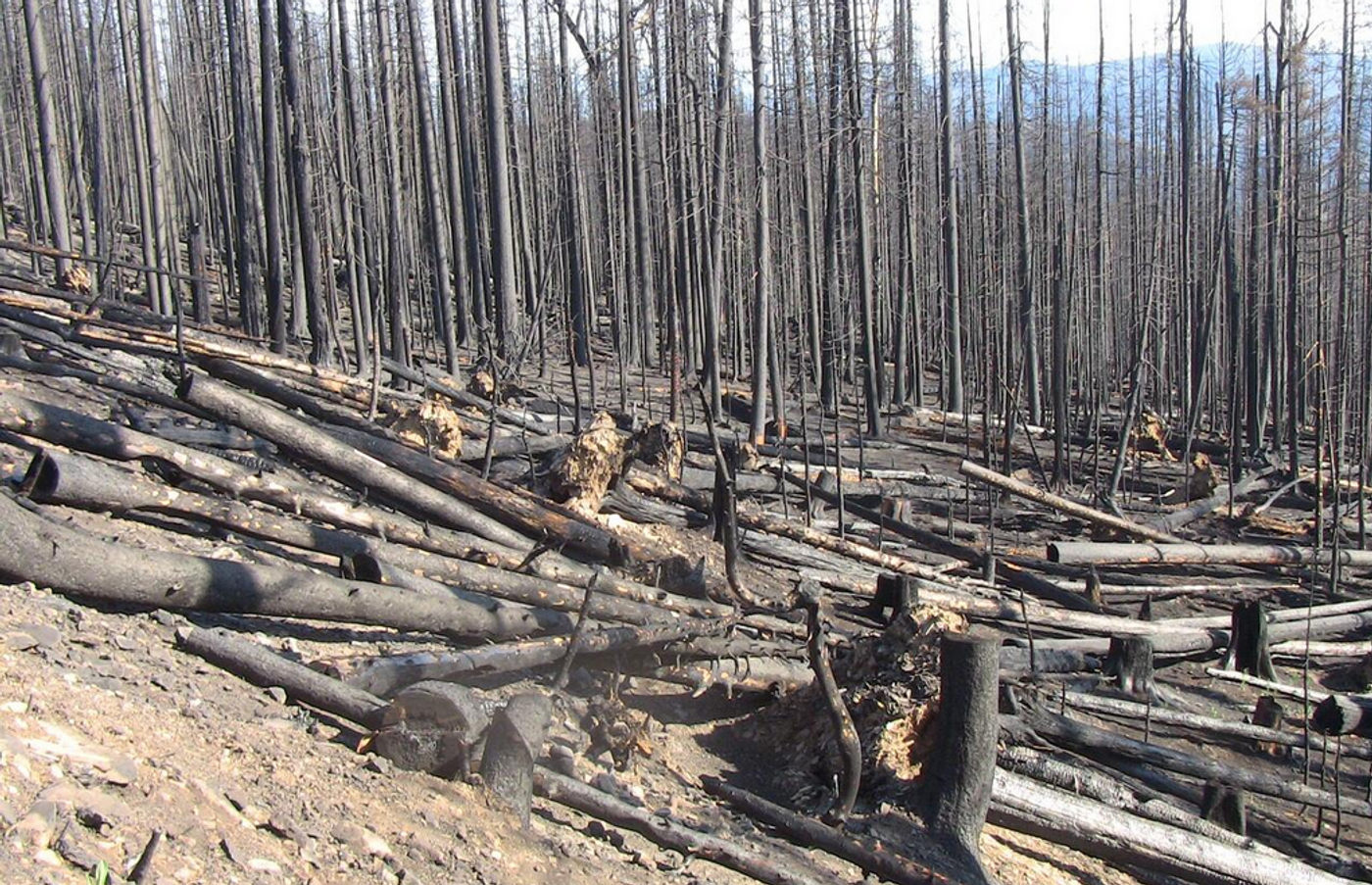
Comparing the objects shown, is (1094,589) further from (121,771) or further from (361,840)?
(121,771)

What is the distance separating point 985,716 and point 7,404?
5.08m

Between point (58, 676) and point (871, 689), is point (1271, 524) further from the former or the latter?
point (58, 676)

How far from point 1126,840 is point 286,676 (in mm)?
4198

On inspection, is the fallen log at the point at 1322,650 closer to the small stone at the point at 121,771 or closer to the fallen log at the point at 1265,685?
the fallen log at the point at 1265,685

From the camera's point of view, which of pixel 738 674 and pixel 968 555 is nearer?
pixel 738 674

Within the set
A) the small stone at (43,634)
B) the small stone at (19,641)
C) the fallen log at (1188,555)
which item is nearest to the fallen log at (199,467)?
the small stone at (43,634)

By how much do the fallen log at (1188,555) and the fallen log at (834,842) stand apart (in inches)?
231

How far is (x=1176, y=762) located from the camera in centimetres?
640

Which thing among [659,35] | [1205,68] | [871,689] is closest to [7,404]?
[871,689]

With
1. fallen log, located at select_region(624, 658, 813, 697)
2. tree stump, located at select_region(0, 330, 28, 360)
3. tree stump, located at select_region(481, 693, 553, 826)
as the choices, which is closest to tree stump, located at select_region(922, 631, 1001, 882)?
fallen log, located at select_region(624, 658, 813, 697)

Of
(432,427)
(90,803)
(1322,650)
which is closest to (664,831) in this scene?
→ (90,803)

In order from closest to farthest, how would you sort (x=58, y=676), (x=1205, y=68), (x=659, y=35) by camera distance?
(x=58, y=676)
(x=659, y=35)
(x=1205, y=68)

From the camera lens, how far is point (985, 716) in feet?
16.8

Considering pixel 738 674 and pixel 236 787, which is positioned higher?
pixel 236 787
